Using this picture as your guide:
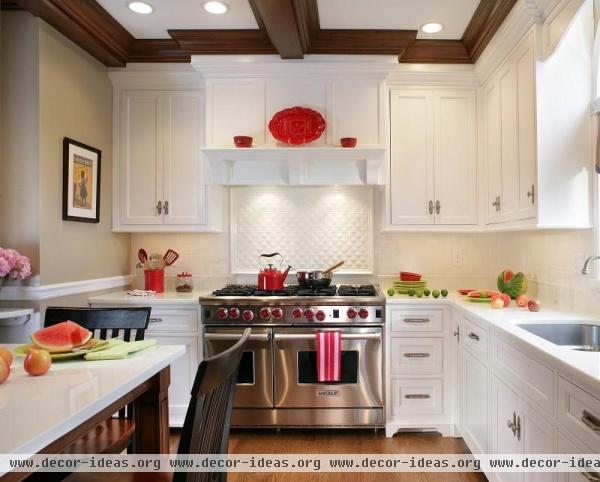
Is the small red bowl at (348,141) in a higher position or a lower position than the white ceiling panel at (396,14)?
lower

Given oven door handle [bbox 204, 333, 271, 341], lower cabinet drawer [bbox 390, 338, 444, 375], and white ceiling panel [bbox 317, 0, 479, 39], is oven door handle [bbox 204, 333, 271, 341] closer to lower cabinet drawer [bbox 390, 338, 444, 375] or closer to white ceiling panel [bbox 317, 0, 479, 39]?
lower cabinet drawer [bbox 390, 338, 444, 375]

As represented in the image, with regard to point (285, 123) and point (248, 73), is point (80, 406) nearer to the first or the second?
point (285, 123)

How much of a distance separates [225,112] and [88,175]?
1087mm

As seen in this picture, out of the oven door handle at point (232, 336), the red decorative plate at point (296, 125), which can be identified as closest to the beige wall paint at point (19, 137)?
the oven door handle at point (232, 336)

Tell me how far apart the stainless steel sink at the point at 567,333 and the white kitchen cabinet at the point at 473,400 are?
34cm

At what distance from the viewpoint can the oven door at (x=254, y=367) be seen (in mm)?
3039

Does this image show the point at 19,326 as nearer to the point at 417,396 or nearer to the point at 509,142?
the point at 417,396

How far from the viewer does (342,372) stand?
3.04 meters

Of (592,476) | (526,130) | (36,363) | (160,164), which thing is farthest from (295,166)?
(592,476)

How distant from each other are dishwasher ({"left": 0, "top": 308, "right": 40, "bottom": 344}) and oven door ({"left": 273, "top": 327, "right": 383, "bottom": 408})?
1467mm

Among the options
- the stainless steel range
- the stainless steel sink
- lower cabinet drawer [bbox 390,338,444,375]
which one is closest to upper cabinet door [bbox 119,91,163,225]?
the stainless steel range

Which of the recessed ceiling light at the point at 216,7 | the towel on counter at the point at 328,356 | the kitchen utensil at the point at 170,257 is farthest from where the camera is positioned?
the kitchen utensil at the point at 170,257

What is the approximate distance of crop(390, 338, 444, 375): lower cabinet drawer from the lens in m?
3.08

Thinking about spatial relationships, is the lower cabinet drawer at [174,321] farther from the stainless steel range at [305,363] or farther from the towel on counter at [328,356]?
the towel on counter at [328,356]
